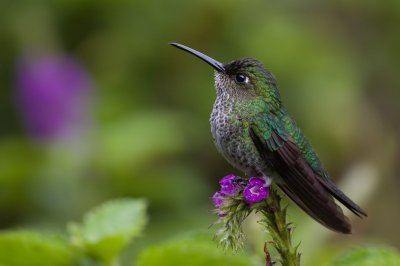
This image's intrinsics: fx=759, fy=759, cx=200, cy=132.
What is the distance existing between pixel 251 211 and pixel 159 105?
5.19m

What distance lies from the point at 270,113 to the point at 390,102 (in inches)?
250

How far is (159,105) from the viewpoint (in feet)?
22.7

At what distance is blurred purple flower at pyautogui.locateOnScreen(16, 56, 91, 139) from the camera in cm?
576

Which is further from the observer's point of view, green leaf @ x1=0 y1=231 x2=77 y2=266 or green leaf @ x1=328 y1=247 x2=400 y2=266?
green leaf @ x1=0 y1=231 x2=77 y2=266

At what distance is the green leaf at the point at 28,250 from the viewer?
183 centimetres

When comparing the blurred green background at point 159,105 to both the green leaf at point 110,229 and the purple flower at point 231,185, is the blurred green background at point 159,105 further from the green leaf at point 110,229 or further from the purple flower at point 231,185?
the purple flower at point 231,185

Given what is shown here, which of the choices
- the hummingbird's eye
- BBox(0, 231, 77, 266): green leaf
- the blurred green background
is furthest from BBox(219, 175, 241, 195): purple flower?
the blurred green background

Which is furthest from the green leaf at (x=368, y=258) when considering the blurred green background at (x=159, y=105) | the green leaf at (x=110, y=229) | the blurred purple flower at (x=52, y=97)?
the blurred purple flower at (x=52, y=97)

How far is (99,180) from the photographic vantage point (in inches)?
218

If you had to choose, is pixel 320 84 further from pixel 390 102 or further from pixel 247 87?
pixel 247 87

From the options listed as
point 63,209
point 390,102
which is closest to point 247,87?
point 63,209

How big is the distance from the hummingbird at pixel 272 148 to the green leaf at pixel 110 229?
0.33 metres

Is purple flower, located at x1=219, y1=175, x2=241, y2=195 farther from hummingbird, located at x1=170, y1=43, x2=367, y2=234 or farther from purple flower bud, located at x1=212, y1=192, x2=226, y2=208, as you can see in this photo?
hummingbird, located at x1=170, y1=43, x2=367, y2=234

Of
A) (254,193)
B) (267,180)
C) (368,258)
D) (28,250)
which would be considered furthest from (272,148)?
(28,250)
